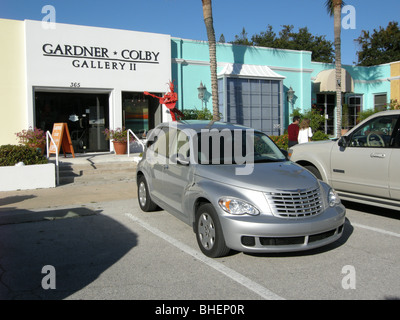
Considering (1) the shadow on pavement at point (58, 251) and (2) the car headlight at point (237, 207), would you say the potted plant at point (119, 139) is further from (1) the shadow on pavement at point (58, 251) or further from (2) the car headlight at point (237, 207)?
(2) the car headlight at point (237, 207)

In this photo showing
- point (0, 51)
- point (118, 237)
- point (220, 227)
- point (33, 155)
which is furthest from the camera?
point (0, 51)

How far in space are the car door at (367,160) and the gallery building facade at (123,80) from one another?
938 cm

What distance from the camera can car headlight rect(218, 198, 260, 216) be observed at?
434cm

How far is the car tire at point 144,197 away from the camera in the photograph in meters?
6.84

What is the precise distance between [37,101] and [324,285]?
12365mm

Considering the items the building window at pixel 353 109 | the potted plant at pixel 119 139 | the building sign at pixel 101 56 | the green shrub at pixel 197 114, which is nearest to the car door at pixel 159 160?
the potted plant at pixel 119 139

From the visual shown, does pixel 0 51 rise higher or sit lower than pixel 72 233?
higher

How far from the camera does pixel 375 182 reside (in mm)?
6309

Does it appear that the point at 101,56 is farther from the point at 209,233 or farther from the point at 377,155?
the point at 209,233

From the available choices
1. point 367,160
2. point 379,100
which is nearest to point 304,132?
point 367,160

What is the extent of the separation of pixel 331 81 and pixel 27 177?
14703mm

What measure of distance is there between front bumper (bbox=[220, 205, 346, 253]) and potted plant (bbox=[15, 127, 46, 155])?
947 cm
